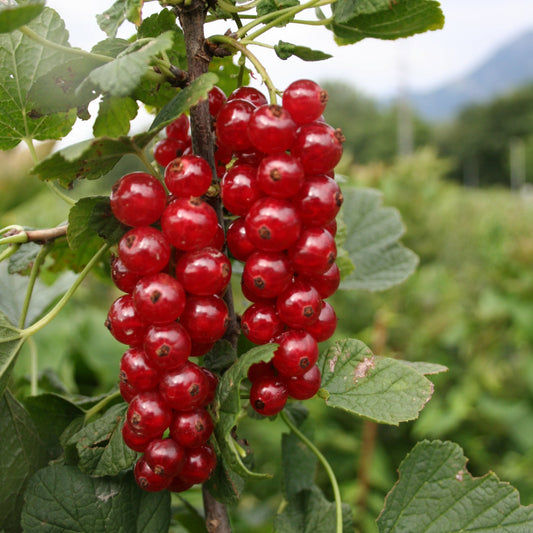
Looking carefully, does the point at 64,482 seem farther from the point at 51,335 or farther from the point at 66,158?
the point at 51,335

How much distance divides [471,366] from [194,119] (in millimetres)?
2156

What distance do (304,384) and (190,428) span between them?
12 centimetres

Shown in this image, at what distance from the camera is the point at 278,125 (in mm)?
499

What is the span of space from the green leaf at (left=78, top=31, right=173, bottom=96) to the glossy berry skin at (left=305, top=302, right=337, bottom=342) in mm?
285

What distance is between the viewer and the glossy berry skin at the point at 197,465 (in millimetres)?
553

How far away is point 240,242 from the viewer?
0.55 meters

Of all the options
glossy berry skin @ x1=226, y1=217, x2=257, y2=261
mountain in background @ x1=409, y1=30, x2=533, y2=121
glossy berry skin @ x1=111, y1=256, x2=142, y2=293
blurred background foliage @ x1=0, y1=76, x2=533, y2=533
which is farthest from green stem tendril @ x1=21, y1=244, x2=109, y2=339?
mountain in background @ x1=409, y1=30, x2=533, y2=121

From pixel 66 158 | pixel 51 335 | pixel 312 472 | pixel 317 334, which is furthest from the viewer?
pixel 51 335

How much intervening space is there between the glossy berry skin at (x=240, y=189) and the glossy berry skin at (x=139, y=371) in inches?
6.8

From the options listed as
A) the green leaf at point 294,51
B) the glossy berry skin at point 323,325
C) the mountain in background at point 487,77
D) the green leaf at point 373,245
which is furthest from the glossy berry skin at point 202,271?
the mountain in background at point 487,77

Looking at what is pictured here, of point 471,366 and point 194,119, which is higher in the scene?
point 194,119

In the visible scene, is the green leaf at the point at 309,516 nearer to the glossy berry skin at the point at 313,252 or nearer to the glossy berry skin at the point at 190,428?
the glossy berry skin at the point at 190,428

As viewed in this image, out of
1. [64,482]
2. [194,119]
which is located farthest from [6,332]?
[194,119]

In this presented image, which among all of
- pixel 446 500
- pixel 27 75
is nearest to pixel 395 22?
pixel 27 75
